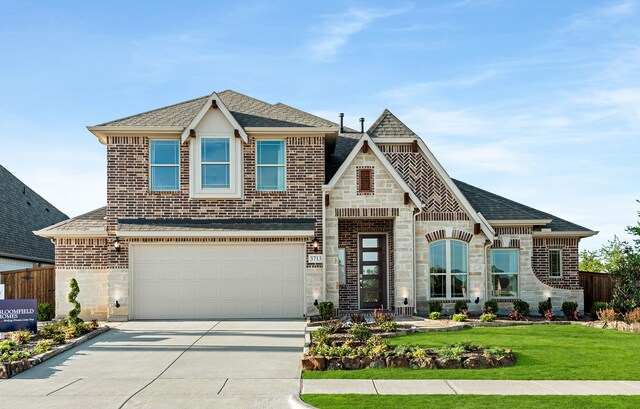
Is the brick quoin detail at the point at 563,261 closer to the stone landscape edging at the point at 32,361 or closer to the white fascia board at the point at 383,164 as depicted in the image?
the white fascia board at the point at 383,164

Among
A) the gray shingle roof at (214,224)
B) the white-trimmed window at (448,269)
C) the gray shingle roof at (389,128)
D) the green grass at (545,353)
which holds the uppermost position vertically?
the gray shingle roof at (389,128)

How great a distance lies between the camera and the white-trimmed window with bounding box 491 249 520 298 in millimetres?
23969

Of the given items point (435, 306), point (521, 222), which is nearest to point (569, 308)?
point (521, 222)

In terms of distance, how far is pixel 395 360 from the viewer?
13.1 meters

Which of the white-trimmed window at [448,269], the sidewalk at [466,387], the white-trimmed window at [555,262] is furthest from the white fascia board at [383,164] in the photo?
the sidewalk at [466,387]

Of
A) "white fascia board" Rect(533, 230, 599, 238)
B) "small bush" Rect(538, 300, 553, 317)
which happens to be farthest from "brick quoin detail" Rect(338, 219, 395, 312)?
"white fascia board" Rect(533, 230, 599, 238)

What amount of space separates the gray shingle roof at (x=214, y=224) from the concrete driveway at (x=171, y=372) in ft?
12.0

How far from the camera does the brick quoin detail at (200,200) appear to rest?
2162 cm

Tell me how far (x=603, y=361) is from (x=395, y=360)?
430cm

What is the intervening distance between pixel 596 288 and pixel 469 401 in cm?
1755

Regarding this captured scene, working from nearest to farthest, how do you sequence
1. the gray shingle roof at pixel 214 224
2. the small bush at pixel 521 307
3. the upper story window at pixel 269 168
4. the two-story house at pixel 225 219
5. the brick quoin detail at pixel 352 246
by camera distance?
the gray shingle roof at pixel 214 224 → the two-story house at pixel 225 219 → the upper story window at pixel 269 168 → the small bush at pixel 521 307 → the brick quoin detail at pixel 352 246

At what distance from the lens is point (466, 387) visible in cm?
1132

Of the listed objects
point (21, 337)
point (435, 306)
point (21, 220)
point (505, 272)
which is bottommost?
point (21, 337)

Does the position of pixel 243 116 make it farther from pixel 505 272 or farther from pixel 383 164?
pixel 505 272
